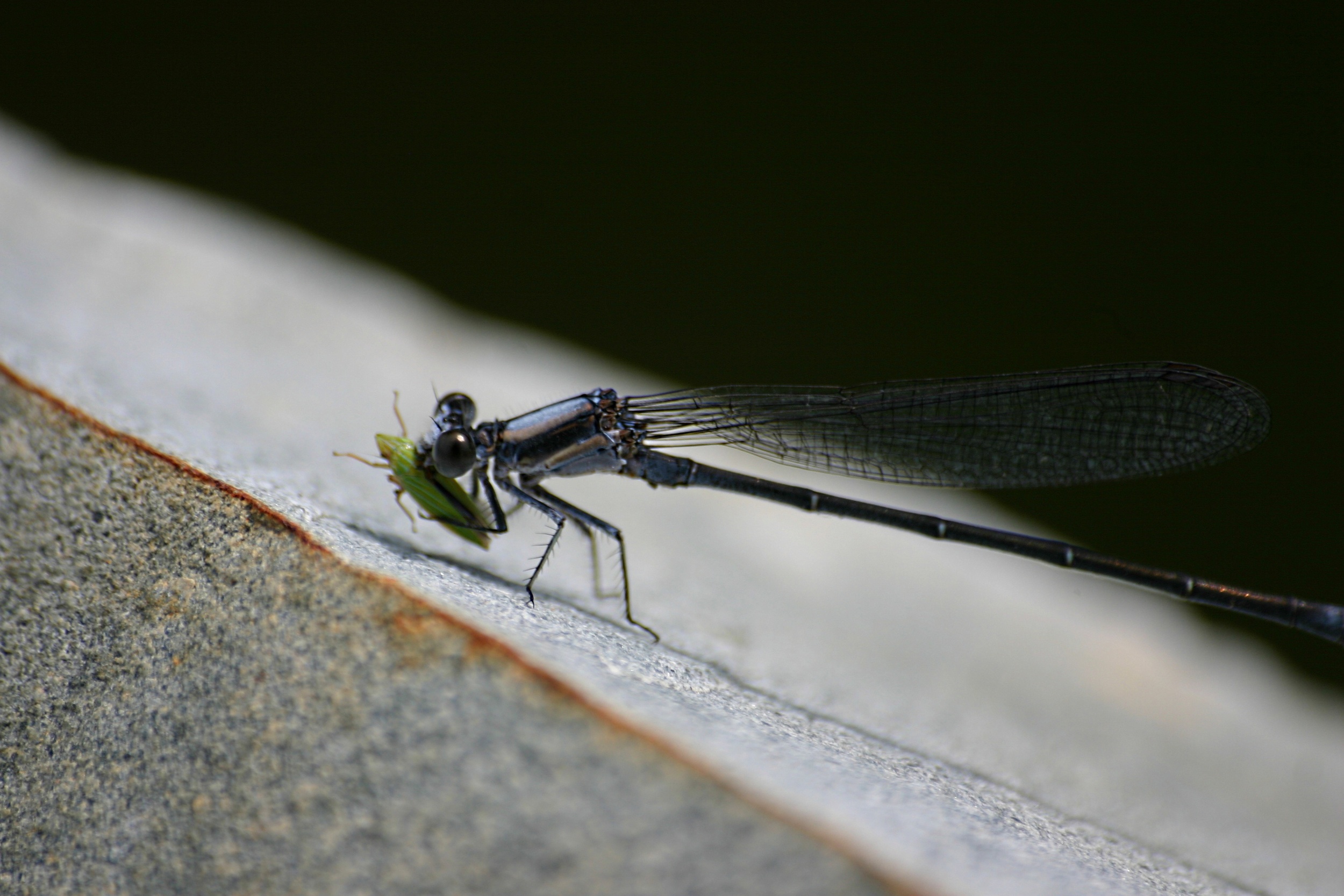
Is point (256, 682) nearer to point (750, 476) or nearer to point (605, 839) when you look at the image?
point (605, 839)

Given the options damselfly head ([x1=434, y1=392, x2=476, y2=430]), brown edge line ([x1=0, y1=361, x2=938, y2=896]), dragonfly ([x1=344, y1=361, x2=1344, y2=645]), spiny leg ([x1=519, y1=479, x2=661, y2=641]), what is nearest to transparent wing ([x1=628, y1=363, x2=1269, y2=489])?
dragonfly ([x1=344, y1=361, x2=1344, y2=645])

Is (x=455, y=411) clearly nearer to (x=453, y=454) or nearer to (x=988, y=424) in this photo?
(x=453, y=454)

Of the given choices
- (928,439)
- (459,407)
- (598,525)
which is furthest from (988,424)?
(459,407)

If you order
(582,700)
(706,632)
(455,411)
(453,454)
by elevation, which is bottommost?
(706,632)

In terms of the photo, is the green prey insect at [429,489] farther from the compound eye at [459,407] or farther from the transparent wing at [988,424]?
the transparent wing at [988,424]

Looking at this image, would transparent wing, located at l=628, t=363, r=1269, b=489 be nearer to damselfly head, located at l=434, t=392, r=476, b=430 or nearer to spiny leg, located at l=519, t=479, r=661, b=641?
spiny leg, located at l=519, t=479, r=661, b=641

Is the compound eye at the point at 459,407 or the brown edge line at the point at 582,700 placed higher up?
the compound eye at the point at 459,407

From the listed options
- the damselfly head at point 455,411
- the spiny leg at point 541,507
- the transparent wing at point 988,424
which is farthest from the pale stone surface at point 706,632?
the transparent wing at point 988,424
